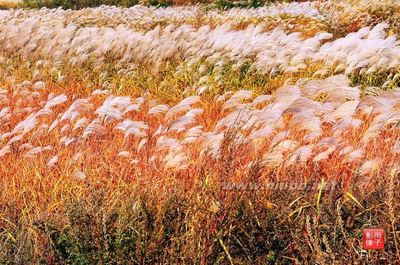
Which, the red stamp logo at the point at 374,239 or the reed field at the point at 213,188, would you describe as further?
the reed field at the point at 213,188

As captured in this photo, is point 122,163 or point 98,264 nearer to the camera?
point 98,264

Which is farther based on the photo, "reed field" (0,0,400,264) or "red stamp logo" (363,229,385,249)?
"reed field" (0,0,400,264)

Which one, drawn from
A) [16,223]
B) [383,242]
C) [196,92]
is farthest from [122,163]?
[196,92]

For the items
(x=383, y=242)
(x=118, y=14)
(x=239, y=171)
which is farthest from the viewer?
(x=118, y=14)

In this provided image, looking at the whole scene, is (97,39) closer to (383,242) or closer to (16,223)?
(16,223)

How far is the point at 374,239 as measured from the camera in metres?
2.76

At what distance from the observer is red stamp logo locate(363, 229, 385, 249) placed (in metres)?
2.74

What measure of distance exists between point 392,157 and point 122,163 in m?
1.32

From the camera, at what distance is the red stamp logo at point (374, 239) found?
2.74 metres

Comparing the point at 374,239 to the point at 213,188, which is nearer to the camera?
the point at 374,239

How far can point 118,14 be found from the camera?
13859 mm

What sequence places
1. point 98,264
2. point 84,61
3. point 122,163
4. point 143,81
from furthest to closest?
point 84,61 < point 143,81 < point 122,163 < point 98,264

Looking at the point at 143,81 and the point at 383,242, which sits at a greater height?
the point at 383,242

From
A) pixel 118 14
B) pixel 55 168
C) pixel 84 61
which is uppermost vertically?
pixel 55 168
